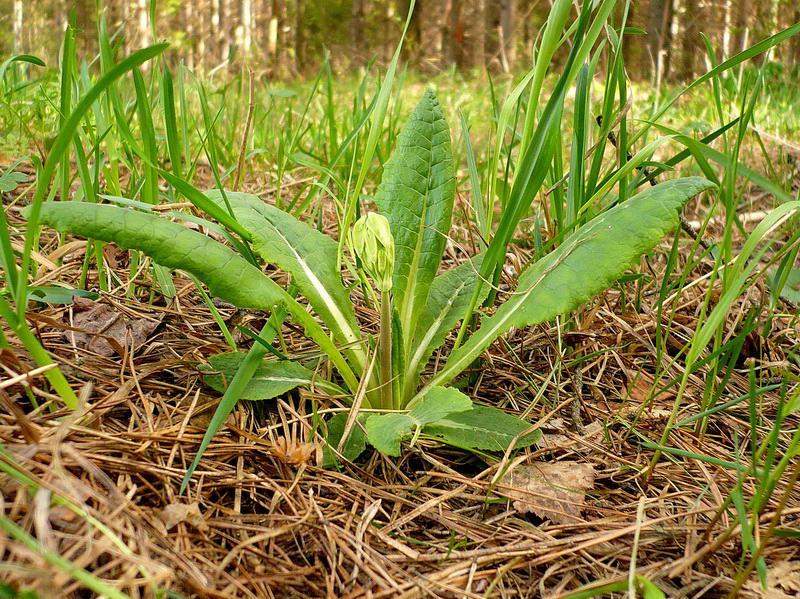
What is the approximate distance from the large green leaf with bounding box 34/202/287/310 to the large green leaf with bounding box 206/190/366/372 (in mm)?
91

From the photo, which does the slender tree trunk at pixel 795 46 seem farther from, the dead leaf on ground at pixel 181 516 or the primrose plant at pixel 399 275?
the dead leaf on ground at pixel 181 516

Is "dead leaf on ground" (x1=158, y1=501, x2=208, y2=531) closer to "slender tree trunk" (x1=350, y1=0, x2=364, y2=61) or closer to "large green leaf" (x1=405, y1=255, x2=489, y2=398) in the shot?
"large green leaf" (x1=405, y1=255, x2=489, y2=398)

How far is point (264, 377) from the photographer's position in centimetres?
117

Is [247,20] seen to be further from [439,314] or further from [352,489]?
[352,489]

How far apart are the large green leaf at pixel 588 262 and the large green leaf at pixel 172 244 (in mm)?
361

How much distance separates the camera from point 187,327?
4.67 feet

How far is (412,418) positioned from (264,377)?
0.29 m

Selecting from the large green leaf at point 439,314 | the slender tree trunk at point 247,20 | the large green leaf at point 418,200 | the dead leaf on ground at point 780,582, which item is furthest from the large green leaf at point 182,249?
the slender tree trunk at point 247,20

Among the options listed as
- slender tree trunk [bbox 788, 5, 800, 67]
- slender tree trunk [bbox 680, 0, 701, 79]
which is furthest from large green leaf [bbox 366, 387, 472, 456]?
slender tree trunk [bbox 680, 0, 701, 79]

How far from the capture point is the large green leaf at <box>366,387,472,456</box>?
0.99 metres

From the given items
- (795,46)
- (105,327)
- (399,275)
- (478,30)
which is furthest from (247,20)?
(399,275)

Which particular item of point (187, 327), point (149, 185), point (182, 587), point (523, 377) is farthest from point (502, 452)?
point (149, 185)

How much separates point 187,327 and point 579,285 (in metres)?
0.83

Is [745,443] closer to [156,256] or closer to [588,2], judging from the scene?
[588,2]
